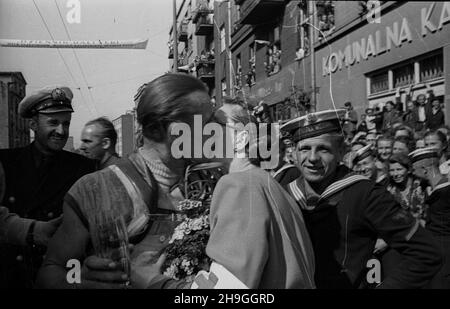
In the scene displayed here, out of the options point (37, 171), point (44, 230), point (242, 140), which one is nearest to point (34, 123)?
point (37, 171)

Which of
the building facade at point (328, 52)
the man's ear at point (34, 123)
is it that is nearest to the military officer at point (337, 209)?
the building facade at point (328, 52)

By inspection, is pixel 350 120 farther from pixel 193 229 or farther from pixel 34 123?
pixel 34 123

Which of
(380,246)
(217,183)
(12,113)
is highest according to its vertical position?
(12,113)

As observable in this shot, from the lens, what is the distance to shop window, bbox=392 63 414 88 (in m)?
2.31

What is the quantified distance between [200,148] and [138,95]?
378mm

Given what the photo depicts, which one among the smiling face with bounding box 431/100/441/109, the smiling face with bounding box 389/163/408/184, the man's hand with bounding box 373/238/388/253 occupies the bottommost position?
the man's hand with bounding box 373/238/388/253

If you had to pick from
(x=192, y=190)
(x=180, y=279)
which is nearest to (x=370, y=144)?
(x=192, y=190)

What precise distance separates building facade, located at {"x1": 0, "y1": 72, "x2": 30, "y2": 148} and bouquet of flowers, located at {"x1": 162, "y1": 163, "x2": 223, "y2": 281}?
777 mm

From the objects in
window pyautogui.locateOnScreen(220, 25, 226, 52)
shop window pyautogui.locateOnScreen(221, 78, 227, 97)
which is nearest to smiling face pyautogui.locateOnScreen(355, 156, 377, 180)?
shop window pyautogui.locateOnScreen(221, 78, 227, 97)

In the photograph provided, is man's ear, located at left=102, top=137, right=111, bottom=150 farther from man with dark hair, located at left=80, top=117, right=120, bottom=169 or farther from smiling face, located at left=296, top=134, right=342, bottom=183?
smiling face, located at left=296, top=134, right=342, bottom=183

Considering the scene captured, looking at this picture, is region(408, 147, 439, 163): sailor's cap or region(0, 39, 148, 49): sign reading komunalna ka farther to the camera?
region(0, 39, 148, 49): sign reading komunalna ka

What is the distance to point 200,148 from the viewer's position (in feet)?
7.71

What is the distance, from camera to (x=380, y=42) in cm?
230

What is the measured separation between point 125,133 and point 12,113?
1.74ft
